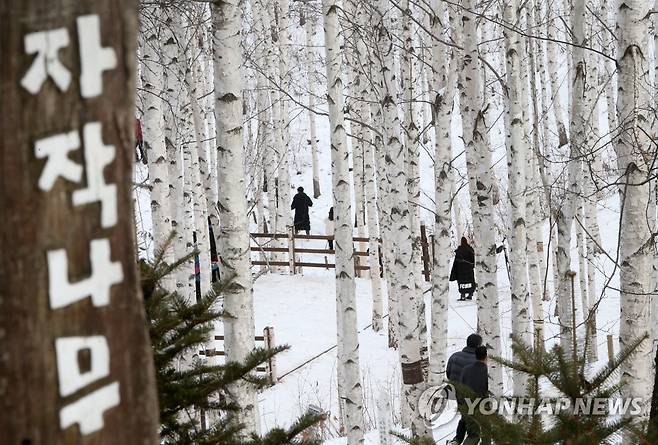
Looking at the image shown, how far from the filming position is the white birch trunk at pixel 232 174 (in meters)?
4.92

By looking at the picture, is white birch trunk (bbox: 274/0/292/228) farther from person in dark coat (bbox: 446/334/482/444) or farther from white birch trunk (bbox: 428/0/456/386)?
person in dark coat (bbox: 446/334/482/444)

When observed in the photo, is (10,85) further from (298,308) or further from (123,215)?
(298,308)

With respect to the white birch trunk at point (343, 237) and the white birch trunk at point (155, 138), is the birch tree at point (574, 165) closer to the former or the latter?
the white birch trunk at point (343, 237)

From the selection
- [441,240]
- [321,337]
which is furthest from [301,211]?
[441,240]

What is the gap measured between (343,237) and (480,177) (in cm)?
→ 142

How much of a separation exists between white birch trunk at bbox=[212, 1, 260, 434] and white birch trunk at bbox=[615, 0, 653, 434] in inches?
89.3

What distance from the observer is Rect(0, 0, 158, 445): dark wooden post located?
1139 mm

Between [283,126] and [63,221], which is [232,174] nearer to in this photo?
[63,221]

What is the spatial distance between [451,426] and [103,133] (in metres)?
8.54

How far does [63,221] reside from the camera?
1.16 meters

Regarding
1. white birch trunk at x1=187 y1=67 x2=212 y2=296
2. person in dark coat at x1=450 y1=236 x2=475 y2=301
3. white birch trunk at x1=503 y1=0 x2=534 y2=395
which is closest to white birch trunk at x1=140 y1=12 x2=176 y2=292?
white birch trunk at x1=187 y1=67 x2=212 y2=296

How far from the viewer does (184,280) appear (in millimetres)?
9461

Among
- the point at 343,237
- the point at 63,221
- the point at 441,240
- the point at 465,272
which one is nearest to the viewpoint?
the point at 63,221

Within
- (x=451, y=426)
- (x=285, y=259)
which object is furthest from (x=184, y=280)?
(x=285, y=259)
